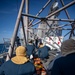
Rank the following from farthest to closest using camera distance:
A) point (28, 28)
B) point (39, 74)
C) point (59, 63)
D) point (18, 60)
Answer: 1. point (28, 28)
2. point (39, 74)
3. point (18, 60)
4. point (59, 63)

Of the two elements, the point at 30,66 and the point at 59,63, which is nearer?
the point at 59,63

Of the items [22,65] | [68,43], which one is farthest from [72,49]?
[22,65]

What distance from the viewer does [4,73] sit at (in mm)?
3750

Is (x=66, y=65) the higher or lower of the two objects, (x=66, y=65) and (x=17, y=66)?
the higher

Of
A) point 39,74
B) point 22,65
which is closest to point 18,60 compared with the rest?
point 22,65

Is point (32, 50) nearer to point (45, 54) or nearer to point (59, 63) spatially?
point (45, 54)

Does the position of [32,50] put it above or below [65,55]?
below

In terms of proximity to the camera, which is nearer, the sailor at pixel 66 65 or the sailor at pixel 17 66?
the sailor at pixel 66 65

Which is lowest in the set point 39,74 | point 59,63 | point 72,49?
point 39,74

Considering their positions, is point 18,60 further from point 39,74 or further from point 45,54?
point 45,54

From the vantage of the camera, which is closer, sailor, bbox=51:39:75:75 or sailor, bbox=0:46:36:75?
sailor, bbox=51:39:75:75

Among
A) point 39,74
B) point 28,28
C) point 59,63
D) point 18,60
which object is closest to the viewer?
point 59,63

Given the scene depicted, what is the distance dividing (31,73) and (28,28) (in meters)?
5.68

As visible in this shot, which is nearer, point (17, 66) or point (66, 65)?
point (66, 65)
